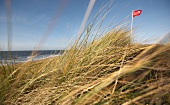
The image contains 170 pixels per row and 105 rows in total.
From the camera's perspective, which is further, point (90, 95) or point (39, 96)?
point (39, 96)

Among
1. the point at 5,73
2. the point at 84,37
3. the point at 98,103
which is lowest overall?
the point at 98,103

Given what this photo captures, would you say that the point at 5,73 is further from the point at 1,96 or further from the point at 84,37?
the point at 84,37

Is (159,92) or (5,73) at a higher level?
(5,73)

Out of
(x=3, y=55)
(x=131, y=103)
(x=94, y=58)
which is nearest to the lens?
(x=131, y=103)

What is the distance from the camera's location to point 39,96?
0.95m

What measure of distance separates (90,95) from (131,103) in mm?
243

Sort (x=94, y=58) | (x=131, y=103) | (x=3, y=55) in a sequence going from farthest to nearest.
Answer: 1. (x=3, y=55)
2. (x=94, y=58)
3. (x=131, y=103)

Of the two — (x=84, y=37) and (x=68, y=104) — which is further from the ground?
(x=84, y=37)

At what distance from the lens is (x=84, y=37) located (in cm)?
134

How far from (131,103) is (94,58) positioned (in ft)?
1.70

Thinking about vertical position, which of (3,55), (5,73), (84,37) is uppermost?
(84,37)

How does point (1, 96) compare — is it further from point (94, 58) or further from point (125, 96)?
point (125, 96)

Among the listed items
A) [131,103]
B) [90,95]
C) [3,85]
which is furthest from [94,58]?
[3,85]

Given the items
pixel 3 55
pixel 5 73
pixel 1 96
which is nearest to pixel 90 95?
pixel 1 96
